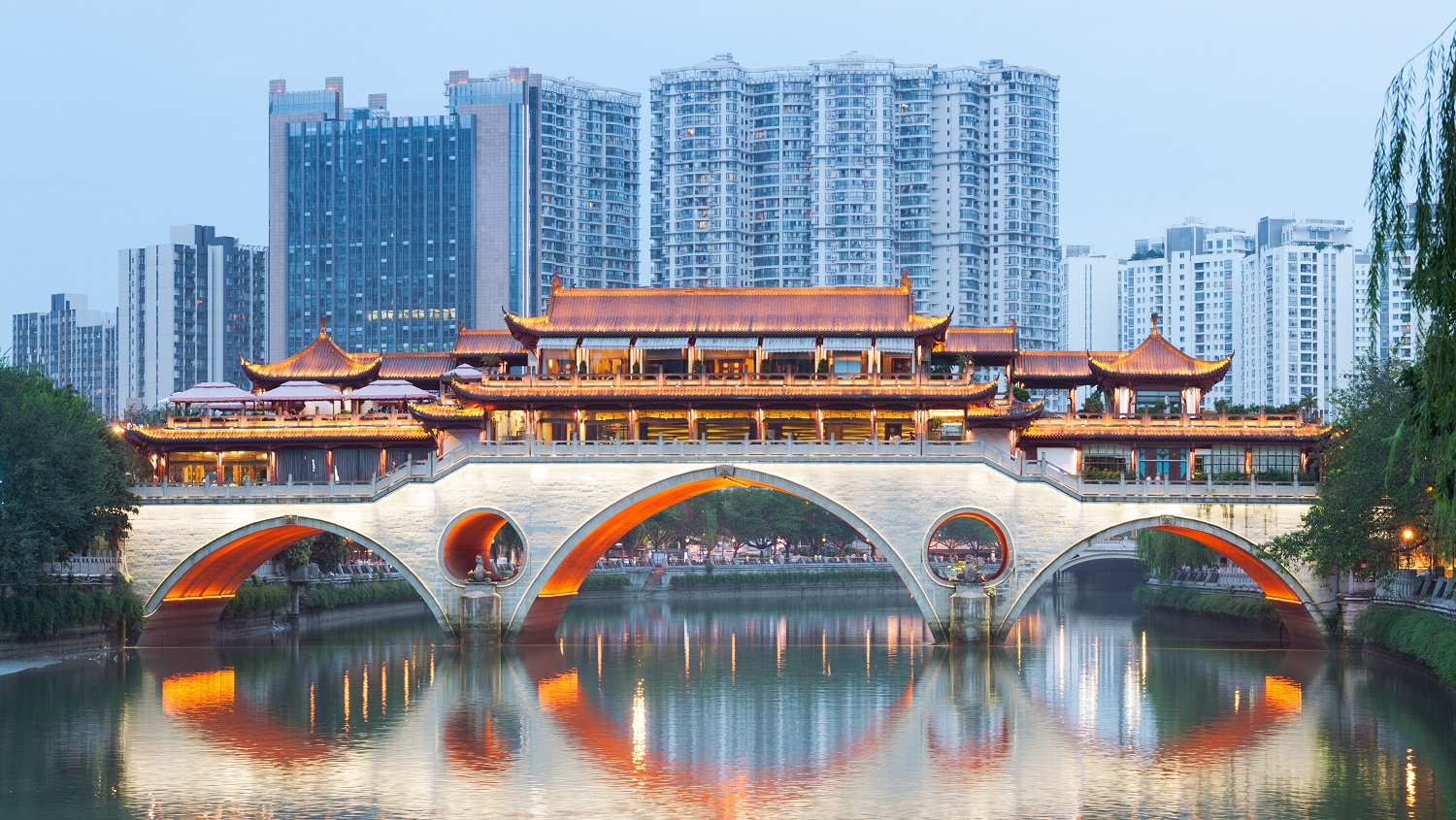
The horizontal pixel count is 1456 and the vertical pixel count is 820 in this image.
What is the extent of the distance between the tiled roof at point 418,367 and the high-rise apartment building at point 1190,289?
76165 millimetres

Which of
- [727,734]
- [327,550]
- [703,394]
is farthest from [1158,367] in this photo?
[327,550]

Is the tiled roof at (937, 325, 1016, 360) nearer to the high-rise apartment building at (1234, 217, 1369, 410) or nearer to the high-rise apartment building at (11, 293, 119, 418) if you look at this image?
the high-rise apartment building at (1234, 217, 1369, 410)

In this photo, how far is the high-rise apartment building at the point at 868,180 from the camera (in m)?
114

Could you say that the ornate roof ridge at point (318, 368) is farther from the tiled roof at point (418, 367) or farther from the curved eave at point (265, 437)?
the curved eave at point (265, 437)

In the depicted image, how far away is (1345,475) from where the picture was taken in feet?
137

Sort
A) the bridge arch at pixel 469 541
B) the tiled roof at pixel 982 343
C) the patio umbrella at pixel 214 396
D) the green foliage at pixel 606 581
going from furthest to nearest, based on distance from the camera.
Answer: the green foliage at pixel 606 581
the tiled roof at pixel 982 343
the patio umbrella at pixel 214 396
the bridge arch at pixel 469 541

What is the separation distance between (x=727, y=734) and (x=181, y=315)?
361 ft

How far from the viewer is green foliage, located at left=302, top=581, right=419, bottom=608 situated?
59.1 metres

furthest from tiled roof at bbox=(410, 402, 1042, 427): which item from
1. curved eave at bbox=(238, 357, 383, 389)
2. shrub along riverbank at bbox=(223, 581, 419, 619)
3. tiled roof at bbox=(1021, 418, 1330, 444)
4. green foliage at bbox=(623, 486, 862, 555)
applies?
green foliage at bbox=(623, 486, 862, 555)

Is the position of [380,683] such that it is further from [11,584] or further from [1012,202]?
[1012,202]

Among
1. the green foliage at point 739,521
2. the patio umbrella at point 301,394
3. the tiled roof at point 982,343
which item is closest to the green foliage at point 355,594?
the patio umbrella at point 301,394

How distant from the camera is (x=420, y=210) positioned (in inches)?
4663

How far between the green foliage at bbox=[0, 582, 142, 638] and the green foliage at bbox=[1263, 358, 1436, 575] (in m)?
30.5

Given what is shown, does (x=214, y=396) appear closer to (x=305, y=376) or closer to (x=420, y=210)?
(x=305, y=376)
